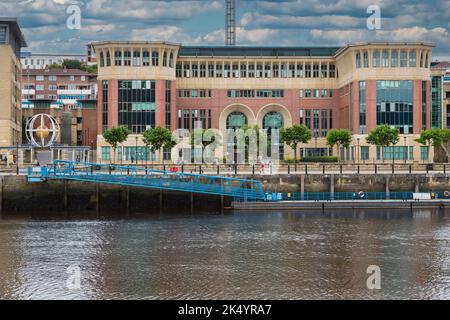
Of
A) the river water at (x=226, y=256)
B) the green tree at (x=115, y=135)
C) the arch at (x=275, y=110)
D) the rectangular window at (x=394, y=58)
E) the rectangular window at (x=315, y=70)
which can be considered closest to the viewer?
the river water at (x=226, y=256)

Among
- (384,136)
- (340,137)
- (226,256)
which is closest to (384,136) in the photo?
(384,136)

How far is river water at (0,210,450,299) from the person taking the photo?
4219 cm

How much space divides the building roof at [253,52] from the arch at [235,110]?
347 inches

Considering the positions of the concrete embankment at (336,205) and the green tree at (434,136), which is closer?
the concrete embankment at (336,205)

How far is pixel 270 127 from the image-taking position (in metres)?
135

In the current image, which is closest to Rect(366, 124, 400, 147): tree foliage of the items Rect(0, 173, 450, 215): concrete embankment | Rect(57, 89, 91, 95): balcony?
Rect(0, 173, 450, 215): concrete embankment

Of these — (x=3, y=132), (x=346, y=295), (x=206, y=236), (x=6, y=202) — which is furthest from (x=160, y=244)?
(x=3, y=132)

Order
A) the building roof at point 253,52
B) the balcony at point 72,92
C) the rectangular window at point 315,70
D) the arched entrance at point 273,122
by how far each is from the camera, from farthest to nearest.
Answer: the balcony at point 72,92, the arched entrance at point 273,122, the building roof at point 253,52, the rectangular window at point 315,70

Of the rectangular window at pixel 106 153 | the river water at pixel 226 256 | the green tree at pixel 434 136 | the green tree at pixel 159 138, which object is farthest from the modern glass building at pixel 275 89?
the river water at pixel 226 256

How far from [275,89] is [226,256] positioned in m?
84.1

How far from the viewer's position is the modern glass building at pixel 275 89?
122 meters

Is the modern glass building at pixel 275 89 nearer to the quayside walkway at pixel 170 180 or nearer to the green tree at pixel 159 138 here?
the green tree at pixel 159 138

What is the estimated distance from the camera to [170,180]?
77875 millimetres

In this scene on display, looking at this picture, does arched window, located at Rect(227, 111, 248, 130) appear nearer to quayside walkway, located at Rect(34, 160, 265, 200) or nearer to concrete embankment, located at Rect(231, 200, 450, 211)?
quayside walkway, located at Rect(34, 160, 265, 200)
